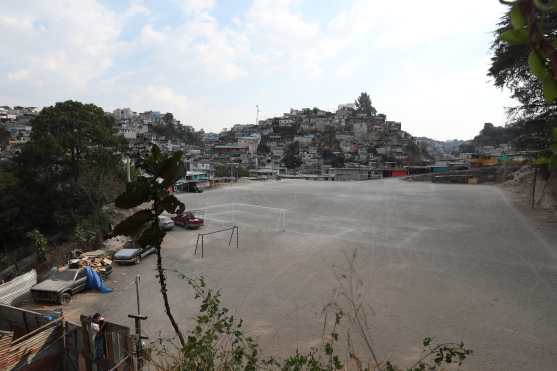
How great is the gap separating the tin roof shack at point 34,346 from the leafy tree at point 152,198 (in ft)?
15.2

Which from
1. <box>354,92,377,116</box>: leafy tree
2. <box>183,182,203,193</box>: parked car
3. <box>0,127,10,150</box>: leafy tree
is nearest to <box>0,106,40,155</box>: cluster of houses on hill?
<box>0,127,10,150</box>: leafy tree

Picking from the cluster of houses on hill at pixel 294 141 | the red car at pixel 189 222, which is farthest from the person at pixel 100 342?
the cluster of houses on hill at pixel 294 141

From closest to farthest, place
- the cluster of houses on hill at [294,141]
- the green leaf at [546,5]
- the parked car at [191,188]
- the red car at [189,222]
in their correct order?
the green leaf at [546,5] < the red car at [189,222] < the parked car at [191,188] < the cluster of houses on hill at [294,141]

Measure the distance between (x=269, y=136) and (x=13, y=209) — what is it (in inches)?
3634

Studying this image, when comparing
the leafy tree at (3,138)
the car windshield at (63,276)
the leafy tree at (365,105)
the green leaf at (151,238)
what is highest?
the leafy tree at (365,105)

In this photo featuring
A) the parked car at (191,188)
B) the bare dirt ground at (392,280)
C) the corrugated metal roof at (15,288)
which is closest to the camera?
the bare dirt ground at (392,280)

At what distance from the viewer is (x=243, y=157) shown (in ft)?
279

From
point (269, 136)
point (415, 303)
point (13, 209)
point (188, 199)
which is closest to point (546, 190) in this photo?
point (415, 303)

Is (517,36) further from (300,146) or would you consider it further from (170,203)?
(300,146)

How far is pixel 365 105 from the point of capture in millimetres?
143750

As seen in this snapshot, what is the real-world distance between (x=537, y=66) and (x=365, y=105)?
151 metres

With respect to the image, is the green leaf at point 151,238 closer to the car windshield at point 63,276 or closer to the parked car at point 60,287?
the parked car at point 60,287

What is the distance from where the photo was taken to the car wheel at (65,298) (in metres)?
10.3

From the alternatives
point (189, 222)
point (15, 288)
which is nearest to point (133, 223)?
point (15, 288)
